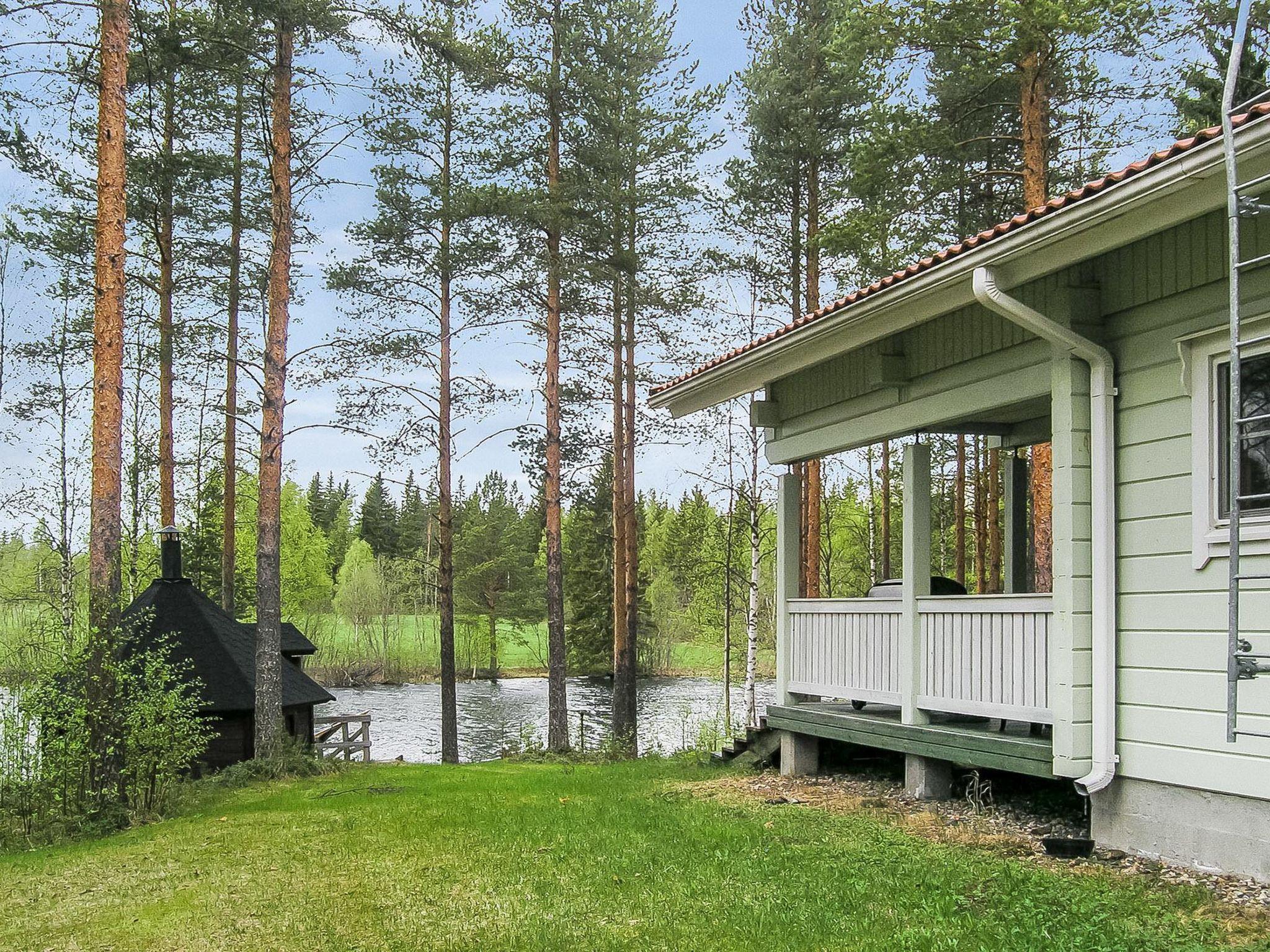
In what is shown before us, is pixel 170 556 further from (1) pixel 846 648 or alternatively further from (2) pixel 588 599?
(2) pixel 588 599

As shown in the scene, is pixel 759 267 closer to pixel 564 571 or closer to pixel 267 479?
pixel 267 479

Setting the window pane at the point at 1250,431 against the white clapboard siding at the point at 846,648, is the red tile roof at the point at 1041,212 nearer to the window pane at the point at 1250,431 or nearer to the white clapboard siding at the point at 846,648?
the window pane at the point at 1250,431

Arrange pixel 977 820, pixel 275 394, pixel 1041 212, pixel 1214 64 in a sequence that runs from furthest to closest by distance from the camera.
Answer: pixel 275 394, pixel 1214 64, pixel 977 820, pixel 1041 212

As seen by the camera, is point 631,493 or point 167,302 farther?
point 631,493

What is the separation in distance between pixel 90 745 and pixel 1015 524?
29.0 feet

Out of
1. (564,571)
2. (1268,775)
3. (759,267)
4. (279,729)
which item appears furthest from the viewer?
(564,571)

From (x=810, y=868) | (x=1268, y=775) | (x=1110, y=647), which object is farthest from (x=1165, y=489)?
(x=810, y=868)

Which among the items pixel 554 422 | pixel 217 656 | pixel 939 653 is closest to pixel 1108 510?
A: pixel 939 653

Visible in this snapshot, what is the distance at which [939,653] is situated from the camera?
309 inches

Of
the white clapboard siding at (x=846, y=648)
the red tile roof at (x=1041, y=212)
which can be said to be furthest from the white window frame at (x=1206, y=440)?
the white clapboard siding at (x=846, y=648)

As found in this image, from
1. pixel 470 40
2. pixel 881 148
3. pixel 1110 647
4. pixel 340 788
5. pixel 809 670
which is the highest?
pixel 470 40

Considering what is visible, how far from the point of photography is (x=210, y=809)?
435 inches

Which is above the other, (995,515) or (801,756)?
(995,515)

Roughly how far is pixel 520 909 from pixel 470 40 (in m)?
16.2
